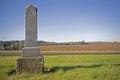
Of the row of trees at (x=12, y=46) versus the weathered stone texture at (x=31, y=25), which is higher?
the weathered stone texture at (x=31, y=25)

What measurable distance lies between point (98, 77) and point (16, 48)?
6059 cm

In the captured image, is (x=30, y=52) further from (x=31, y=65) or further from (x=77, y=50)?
(x=77, y=50)

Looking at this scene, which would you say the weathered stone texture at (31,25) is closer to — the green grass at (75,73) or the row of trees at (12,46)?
the green grass at (75,73)

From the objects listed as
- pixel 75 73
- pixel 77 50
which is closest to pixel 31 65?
pixel 75 73

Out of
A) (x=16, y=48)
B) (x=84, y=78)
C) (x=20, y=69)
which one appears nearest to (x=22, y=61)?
(x=20, y=69)

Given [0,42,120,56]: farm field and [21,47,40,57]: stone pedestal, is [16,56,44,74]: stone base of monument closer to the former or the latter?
[21,47,40,57]: stone pedestal

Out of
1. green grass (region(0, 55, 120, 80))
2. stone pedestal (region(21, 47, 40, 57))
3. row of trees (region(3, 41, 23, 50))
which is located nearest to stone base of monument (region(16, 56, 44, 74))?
stone pedestal (region(21, 47, 40, 57))

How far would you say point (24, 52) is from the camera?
13297 mm

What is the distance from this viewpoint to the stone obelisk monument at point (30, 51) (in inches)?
504

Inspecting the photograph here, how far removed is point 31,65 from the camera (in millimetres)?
12836

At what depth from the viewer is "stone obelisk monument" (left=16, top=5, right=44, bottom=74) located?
12812 mm

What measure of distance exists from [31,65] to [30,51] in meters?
0.97

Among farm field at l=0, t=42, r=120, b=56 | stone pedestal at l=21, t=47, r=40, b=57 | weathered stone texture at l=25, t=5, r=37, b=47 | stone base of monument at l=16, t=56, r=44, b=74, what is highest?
weathered stone texture at l=25, t=5, r=37, b=47

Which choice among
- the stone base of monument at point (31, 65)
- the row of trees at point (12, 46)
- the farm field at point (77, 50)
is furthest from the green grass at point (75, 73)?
the row of trees at point (12, 46)
